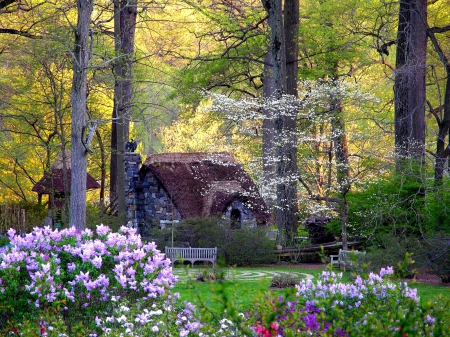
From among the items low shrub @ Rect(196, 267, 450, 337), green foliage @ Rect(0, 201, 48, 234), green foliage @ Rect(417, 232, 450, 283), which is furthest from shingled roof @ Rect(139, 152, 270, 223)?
low shrub @ Rect(196, 267, 450, 337)

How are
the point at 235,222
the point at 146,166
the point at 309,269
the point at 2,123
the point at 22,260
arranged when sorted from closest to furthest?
the point at 22,260 → the point at 309,269 → the point at 235,222 → the point at 146,166 → the point at 2,123

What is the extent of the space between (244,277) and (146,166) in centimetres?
854

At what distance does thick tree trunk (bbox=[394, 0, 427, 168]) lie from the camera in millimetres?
17625

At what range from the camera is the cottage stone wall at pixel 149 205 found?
2188 cm

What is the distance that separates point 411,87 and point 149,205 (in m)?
9.30

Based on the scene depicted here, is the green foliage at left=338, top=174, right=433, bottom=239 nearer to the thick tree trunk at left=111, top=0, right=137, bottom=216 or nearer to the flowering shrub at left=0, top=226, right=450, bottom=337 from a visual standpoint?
the thick tree trunk at left=111, top=0, right=137, bottom=216

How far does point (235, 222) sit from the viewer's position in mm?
20984

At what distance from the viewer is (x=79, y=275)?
667 cm

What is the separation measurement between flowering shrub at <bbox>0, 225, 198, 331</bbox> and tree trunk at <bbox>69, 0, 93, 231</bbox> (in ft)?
22.1

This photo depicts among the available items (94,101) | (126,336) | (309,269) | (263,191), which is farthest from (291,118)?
(126,336)

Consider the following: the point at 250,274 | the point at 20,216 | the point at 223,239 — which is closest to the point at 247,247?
the point at 223,239

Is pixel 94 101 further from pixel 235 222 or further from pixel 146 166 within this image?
pixel 235 222

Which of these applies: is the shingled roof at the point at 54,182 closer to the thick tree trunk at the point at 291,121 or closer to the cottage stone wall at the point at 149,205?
the cottage stone wall at the point at 149,205

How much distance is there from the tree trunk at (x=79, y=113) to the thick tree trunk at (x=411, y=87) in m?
8.02
